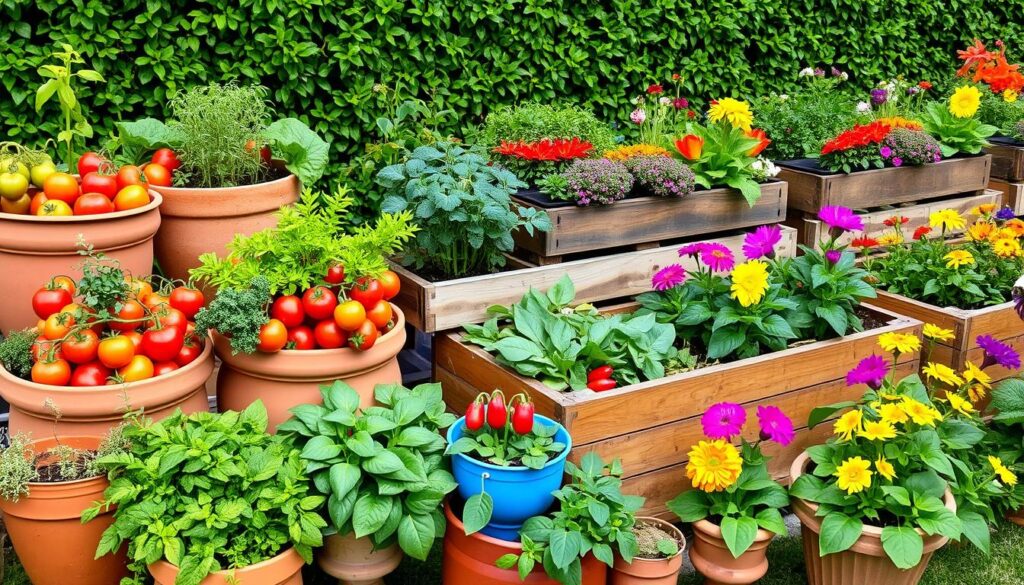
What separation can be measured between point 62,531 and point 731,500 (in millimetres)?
1878

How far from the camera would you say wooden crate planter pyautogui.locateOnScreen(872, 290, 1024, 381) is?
3.70 metres

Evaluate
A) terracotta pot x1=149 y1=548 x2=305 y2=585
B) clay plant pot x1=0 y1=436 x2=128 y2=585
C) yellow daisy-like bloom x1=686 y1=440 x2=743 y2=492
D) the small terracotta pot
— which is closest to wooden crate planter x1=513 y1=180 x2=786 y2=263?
yellow daisy-like bloom x1=686 y1=440 x2=743 y2=492

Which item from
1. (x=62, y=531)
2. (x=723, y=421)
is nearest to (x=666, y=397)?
(x=723, y=421)

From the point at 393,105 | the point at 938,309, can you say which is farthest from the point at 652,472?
the point at 393,105

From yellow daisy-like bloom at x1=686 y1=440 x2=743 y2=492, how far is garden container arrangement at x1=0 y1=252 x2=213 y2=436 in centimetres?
147

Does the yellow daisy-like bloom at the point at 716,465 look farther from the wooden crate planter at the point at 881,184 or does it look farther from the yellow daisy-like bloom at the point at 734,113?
the wooden crate planter at the point at 881,184

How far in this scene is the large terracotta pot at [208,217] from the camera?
→ 3256 millimetres

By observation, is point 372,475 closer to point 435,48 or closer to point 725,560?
point 725,560

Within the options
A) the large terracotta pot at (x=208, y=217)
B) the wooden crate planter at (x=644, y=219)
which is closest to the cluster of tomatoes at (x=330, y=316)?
the large terracotta pot at (x=208, y=217)

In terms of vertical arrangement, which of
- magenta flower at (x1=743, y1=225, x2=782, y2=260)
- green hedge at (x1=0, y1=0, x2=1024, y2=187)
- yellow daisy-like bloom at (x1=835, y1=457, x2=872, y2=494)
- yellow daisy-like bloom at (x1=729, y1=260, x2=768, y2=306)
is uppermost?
green hedge at (x1=0, y1=0, x2=1024, y2=187)

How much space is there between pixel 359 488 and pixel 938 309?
242cm

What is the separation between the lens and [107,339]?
2670mm

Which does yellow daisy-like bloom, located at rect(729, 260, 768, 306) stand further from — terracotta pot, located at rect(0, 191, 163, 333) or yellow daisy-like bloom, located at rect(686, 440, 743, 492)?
terracotta pot, located at rect(0, 191, 163, 333)

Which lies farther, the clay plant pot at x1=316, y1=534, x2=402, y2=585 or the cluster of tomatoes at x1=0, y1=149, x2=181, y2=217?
the cluster of tomatoes at x1=0, y1=149, x2=181, y2=217
